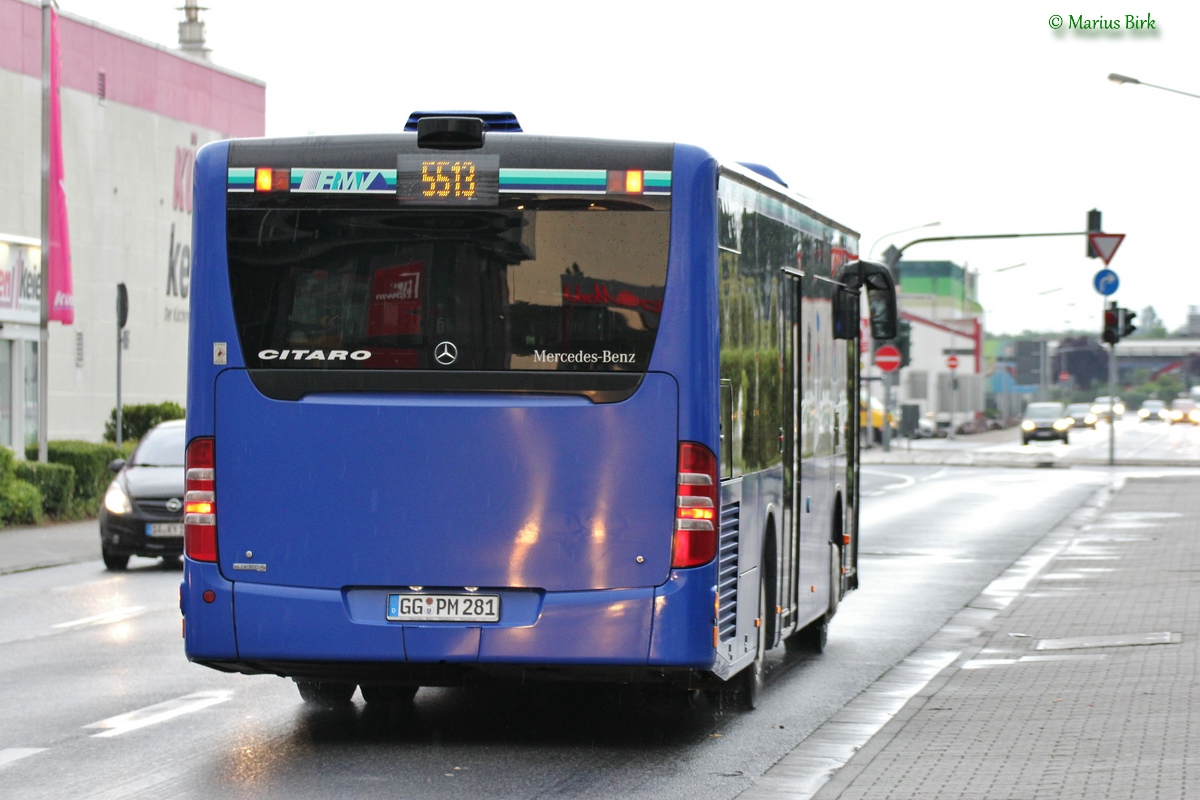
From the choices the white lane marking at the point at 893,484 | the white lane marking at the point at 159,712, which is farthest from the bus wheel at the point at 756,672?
the white lane marking at the point at 893,484

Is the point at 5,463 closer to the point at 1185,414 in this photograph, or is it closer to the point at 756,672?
the point at 756,672

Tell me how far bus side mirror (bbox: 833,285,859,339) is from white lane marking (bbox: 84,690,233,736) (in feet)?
15.2

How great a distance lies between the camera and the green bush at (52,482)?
25156mm

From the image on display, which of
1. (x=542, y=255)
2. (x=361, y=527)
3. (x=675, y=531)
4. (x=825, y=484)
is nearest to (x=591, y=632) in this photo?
(x=675, y=531)

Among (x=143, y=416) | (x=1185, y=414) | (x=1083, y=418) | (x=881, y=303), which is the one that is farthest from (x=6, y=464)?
(x=1185, y=414)

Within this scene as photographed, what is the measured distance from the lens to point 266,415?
28.6 ft

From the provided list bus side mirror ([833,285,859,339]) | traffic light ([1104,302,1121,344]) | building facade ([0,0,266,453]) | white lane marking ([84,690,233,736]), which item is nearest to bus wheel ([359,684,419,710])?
white lane marking ([84,690,233,736])

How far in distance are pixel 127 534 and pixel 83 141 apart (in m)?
19.4

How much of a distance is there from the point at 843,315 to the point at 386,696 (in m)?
4.26

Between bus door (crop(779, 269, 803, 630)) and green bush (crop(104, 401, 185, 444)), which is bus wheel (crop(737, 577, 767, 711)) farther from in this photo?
green bush (crop(104, 401, 185, 444))

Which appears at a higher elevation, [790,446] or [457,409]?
[457,409]

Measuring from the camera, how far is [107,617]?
50.0 feet

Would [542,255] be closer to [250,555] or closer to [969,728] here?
[250,555]

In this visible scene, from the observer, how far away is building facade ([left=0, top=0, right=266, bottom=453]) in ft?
106
